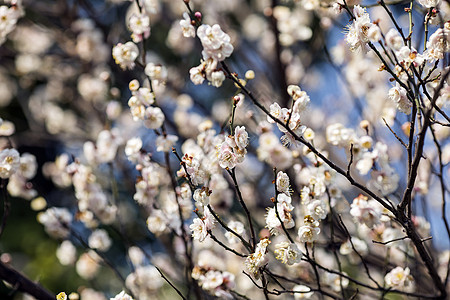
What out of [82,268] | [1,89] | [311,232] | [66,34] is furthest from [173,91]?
[1,89]

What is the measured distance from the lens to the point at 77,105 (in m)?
5.25

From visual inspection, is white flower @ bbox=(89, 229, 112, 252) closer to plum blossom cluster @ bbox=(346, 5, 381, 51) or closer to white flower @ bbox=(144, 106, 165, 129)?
white flower @ bbox=(144, 106, 165, 129)

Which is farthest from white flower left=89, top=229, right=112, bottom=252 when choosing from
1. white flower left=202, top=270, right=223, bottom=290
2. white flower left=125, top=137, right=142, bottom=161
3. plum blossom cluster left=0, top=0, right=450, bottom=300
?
white flower left=202, top=270, right=223, bottom=290

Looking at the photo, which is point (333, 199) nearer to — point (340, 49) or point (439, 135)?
point (439, 135)

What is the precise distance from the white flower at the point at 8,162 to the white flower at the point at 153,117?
0.65 meters

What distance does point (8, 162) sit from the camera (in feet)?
6.97

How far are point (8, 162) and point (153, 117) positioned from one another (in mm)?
710

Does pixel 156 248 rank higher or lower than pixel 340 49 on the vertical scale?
lower

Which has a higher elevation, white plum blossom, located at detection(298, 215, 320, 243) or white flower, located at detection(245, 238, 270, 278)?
white plum blossom, located at detection(298, 215, 320, 243)

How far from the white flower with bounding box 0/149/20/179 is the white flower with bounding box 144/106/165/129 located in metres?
0.65

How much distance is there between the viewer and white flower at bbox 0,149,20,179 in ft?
6.89

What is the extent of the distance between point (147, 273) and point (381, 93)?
262 centimetres

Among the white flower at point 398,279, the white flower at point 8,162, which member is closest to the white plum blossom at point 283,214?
the white flower at point 398,279

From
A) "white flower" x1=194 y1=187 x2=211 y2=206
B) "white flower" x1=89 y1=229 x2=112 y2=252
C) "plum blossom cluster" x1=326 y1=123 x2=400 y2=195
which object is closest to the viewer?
"white flower" x1=194 y1=187 x2=211 y2=206
